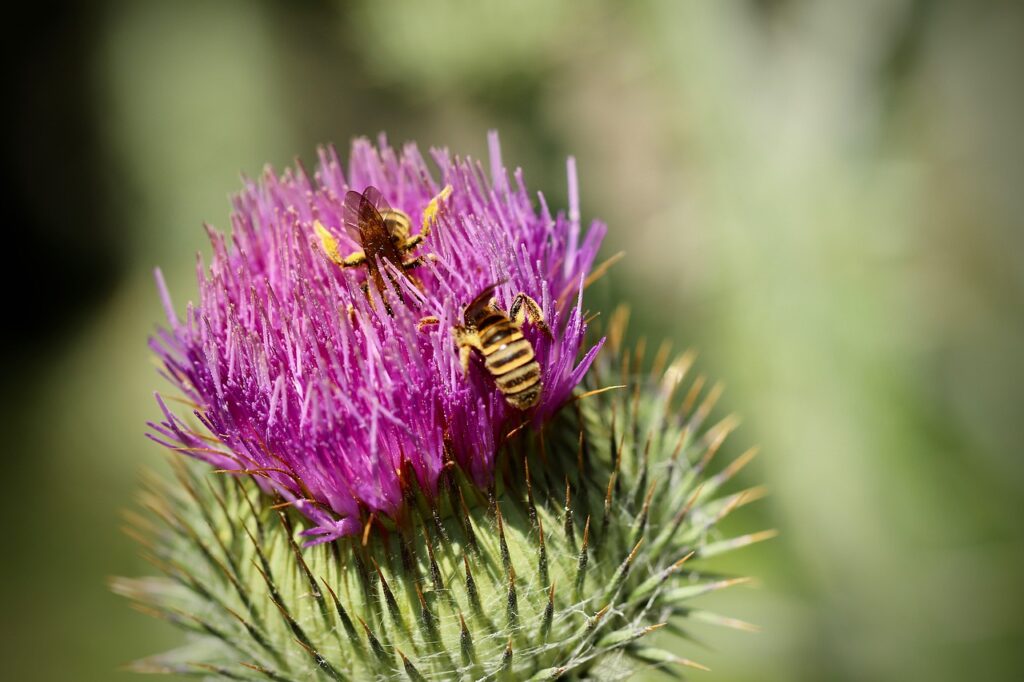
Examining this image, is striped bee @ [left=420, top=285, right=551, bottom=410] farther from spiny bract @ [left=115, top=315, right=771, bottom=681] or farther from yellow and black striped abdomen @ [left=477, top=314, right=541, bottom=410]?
spiny bract @ [left=115, top=315, right=771, bottom=681]

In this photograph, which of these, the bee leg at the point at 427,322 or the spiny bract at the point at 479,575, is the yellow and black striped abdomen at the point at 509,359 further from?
the spiny bract at the point at 479,575

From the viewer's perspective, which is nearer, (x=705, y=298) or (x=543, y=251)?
(x=543, y=251)

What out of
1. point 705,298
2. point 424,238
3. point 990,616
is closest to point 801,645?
point 990,616

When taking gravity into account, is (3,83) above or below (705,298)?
above

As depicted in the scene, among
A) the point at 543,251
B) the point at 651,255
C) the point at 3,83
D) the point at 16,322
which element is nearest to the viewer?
the point at 543,251

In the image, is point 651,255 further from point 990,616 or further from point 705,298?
point 990,616

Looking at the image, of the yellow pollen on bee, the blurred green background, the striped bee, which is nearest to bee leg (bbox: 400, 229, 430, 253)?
the yellow pollen on bee
